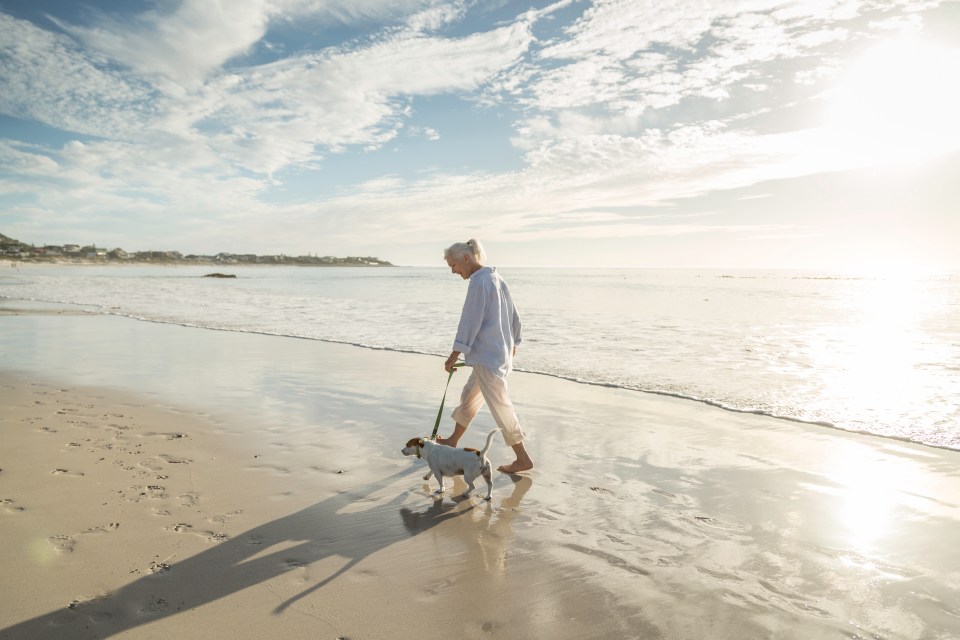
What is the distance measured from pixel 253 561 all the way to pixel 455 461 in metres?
1.72

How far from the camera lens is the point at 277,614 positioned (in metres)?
2.88

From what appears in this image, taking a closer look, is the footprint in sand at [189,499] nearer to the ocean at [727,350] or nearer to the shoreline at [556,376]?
the shoreline at [556,376]

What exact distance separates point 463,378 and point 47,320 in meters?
14.9

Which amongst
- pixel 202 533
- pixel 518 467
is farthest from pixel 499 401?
pixel 202 533

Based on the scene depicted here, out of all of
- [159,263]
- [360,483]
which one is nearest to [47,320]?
[360,483]

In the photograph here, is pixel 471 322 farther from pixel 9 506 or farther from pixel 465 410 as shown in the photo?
pixel 9 506

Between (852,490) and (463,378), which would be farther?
(463,378)

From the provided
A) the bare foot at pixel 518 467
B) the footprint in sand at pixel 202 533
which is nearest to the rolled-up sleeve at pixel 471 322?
the bare foot at pixel 518 467

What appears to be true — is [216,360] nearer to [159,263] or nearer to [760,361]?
[760,361]

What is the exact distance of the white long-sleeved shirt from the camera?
4.96 m

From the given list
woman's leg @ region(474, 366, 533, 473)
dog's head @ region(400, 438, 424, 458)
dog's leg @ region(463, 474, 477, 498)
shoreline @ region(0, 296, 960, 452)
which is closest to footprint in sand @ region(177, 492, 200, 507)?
dog's head @ region(400, 438, 424, 458)

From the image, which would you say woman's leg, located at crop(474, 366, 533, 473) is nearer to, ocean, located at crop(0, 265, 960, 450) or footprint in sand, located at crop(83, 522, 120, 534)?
footprint in sand, located at crop(83, 522, 120, 534)

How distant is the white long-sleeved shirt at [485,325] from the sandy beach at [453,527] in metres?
1.21

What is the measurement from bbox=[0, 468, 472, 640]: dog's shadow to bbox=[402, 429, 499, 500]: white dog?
26 centimetres
